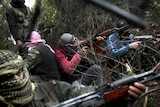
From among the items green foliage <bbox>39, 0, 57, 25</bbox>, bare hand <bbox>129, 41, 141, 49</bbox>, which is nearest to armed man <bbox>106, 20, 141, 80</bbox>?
bare hand <bbox>129, 41, 141, 49</bbox>

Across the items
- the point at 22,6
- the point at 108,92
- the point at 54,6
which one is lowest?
the point at 54,6

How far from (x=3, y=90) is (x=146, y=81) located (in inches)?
42.1

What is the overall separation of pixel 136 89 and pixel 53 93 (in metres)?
0.89

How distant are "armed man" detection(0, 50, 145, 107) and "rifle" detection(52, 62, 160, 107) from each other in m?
0.46

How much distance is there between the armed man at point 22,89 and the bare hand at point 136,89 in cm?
68

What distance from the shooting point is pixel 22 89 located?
2684mm

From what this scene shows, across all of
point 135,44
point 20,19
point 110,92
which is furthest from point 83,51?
point 110,92

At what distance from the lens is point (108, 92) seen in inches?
90.8

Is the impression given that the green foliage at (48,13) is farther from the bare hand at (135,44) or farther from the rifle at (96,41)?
the bare hand at (135,44)

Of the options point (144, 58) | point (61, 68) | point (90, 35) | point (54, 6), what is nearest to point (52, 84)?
point (61, 68)

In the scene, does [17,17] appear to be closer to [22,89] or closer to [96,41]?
[96,41]

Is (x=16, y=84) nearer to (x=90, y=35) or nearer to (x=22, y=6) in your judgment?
(x=90, y=35)

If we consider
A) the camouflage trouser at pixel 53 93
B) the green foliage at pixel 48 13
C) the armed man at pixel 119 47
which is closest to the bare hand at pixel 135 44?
the armed man at pixel 119 47

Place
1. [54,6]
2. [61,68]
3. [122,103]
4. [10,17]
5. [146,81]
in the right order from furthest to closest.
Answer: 1. [54,6]
2. [10,17]
3. [61,68]
4. [122,103]
5. [146,81]
